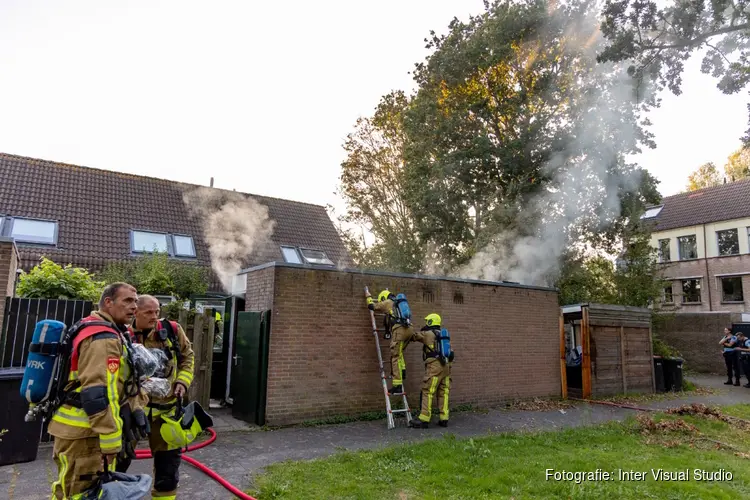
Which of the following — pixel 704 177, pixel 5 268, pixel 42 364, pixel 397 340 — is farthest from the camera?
pixel 704 177

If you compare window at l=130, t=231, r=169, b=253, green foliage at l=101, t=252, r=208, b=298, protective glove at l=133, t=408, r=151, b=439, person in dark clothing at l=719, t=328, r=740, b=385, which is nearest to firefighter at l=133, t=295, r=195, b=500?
protective glove at l=133, t=408, r=151, b=439

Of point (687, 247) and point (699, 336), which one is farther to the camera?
point (687, 247)

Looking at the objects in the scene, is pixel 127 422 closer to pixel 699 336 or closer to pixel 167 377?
pixel 167 377

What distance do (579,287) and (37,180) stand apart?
60.3 ft

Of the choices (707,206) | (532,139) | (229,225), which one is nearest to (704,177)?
(707,206)

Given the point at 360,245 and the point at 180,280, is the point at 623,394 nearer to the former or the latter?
the point at 180,280

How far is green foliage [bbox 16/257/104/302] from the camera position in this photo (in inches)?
283

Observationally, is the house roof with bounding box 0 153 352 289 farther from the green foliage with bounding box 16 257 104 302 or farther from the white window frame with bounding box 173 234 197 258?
the green foliage with bounding box 16 257 104 302

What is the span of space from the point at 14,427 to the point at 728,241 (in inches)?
1300

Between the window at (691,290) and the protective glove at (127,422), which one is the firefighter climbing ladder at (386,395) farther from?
the window at (691,290)

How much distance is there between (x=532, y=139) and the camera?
15.8 meters

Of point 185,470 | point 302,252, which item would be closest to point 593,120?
point 302,252

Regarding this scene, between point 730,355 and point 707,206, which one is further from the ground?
point 707,206

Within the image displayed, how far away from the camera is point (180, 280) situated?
11531 mm
